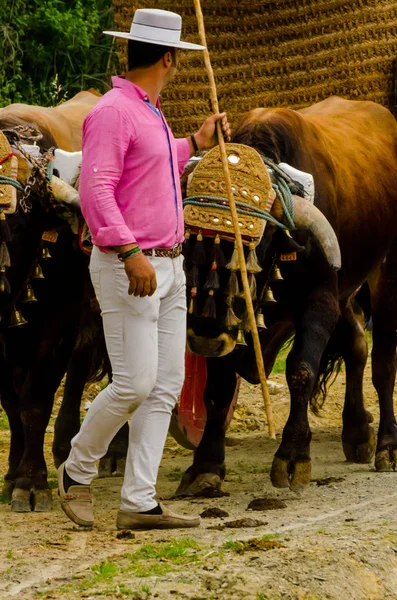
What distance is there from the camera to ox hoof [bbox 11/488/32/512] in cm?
621

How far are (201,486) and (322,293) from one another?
1.10 m

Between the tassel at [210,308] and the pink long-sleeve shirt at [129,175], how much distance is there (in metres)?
0.61

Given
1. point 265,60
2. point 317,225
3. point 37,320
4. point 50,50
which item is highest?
point 265,60

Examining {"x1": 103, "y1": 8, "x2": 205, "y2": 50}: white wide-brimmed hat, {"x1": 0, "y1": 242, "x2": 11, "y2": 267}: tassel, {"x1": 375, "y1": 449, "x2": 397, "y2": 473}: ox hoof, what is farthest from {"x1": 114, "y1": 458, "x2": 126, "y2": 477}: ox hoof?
{"x1": 103, "y1": 8, "x2": 205, "y2": 50}: white wide-brimmed hat

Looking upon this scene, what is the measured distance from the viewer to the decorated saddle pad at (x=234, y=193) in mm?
6027

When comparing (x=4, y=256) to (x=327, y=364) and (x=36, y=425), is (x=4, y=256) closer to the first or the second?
(x=36, y=425)

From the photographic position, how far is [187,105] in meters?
8.35

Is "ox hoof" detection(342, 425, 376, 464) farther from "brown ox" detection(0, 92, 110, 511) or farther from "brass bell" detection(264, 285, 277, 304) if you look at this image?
"brown ox" detection(0, 92, 110, 511)

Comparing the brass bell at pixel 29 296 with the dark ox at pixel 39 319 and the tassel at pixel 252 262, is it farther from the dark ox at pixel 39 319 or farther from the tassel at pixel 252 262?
the tassel at pixel 252 262

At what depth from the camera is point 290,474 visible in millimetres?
6422

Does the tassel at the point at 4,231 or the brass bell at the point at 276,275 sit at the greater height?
the tassel at the point at 4,231

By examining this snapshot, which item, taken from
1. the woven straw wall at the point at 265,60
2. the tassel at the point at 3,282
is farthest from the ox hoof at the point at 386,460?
the tassel at the point at 3,282

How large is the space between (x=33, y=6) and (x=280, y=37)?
517cm

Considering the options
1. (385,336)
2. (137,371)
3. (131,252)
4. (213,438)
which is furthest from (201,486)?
(385,336)
